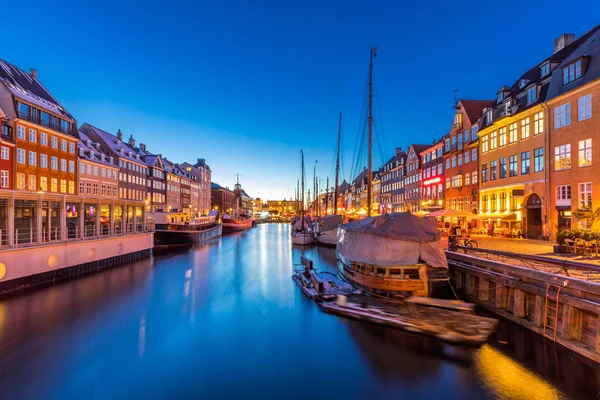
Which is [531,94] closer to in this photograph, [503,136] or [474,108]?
[503,136]

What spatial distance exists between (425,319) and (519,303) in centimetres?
411

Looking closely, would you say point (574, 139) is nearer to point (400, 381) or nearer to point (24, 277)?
point (400, 381)

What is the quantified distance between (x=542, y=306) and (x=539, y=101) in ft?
73.9

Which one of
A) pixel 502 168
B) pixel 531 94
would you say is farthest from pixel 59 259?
pixel 531 94

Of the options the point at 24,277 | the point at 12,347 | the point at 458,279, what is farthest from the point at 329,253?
the point at 12,347

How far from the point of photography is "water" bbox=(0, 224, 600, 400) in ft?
36.1

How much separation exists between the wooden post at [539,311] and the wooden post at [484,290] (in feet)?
11.5

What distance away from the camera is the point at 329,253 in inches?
1724

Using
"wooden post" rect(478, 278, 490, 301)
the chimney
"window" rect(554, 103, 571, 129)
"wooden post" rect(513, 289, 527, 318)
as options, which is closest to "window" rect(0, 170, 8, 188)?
"wooden post" rect(478, 278, 490, 301)

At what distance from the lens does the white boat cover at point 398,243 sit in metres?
17.5

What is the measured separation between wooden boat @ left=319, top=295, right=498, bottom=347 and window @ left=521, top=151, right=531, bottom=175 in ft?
71.0

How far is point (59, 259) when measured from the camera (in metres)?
25.2

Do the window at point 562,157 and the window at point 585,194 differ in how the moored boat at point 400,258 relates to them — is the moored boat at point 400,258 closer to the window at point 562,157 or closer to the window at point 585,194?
the window at point 585,194

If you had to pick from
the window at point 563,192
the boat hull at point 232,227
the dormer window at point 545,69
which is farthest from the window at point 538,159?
the boat hull at point 232,227
